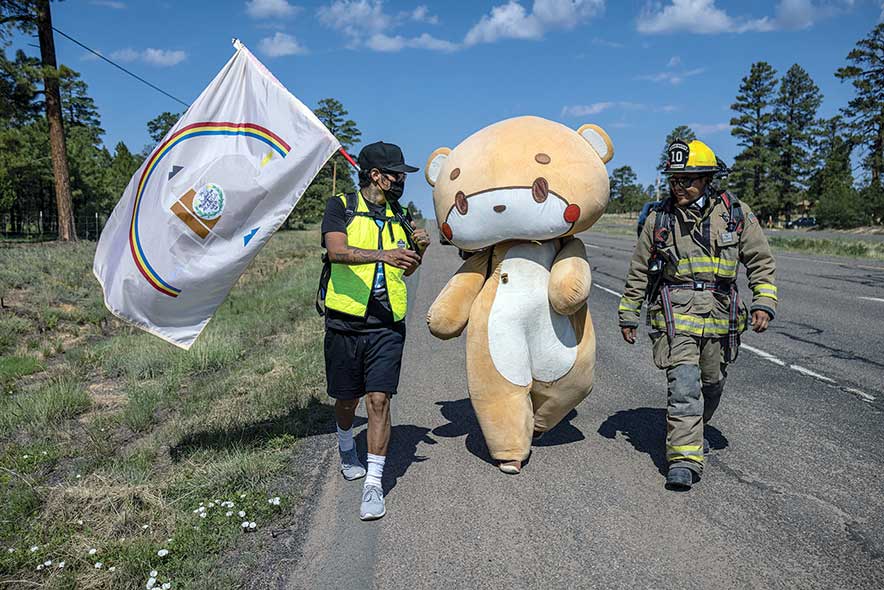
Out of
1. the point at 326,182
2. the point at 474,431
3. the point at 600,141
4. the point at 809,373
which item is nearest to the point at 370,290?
the point at 474,431

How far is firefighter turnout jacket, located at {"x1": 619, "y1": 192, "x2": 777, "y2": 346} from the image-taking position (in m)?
4.04

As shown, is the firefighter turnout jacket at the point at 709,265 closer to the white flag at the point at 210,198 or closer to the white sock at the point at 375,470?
the white sock at the point at 375,470

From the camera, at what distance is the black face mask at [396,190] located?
12.8ft

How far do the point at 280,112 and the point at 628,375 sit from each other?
13.6 feet

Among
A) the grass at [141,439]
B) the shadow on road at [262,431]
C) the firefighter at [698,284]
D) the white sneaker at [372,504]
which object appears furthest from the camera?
the shadow on road at [262,431]

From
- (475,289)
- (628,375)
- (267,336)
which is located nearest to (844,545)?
(475,289)

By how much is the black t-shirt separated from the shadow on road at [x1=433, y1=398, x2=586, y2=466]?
126 centimetres

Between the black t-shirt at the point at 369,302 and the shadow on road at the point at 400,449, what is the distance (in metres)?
0.98

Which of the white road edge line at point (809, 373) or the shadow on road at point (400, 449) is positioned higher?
the shadow on road at point (400, 449)

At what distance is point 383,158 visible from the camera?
12.6ft

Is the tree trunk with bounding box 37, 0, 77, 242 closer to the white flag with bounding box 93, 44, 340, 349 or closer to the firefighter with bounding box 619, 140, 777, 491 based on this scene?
the white flag with bounding box 93, 44, 340, 349

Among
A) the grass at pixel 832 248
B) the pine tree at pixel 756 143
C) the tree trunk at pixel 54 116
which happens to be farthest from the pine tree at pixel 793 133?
the tree trunk at pixel 54 116

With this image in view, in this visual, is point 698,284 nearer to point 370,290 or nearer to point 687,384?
point 687,384

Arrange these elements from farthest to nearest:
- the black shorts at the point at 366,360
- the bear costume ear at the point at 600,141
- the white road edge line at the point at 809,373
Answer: the white road edge line at the point at 809,373 < the bear costume ear at the point at 600,141 < the black shorts at the point at 366,360
